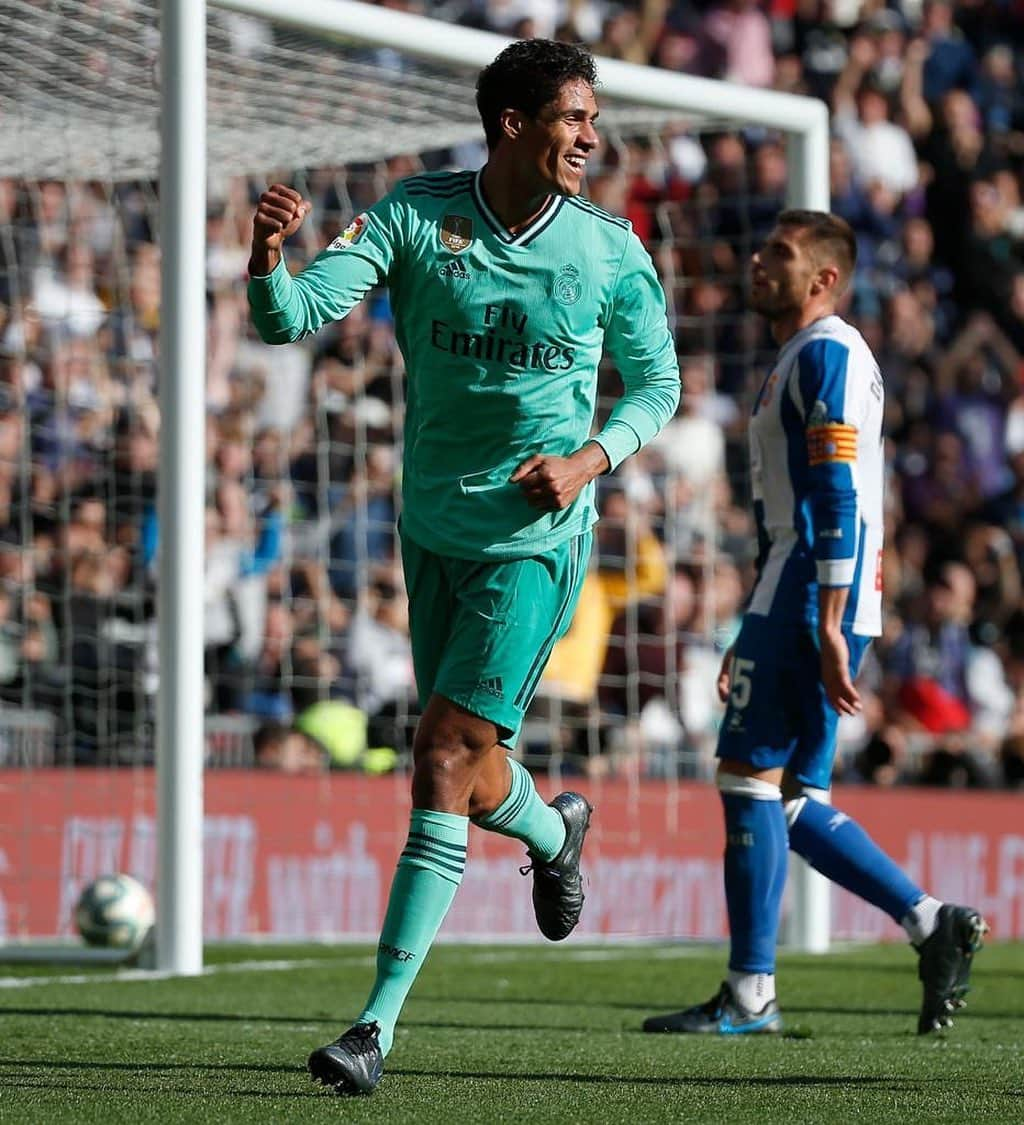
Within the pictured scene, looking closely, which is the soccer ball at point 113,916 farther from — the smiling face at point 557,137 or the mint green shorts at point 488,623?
the smiling face at point 557,137

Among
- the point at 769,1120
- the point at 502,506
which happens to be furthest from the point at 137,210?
the point at 769,1120

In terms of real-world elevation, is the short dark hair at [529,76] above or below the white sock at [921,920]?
above

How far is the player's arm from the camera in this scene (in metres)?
5.79

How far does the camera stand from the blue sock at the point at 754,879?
602 centimetres

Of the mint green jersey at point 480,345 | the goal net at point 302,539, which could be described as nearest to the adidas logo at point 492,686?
the mint green jersey at point 480,345

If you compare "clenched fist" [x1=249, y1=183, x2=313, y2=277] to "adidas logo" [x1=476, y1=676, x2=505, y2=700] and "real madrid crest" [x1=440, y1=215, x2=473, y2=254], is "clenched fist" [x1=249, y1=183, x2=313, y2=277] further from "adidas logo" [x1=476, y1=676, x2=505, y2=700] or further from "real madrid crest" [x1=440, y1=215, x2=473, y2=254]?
"adidas logo" [x1=476, y1=676, x2=505, y2=700]

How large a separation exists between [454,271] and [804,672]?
73.0 inches

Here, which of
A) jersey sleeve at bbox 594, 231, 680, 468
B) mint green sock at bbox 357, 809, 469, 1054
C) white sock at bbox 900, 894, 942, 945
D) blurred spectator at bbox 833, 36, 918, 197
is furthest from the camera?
blurred spectator at bbox 833, 36, 918, 197

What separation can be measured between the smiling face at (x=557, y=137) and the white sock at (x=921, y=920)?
7.80 feet

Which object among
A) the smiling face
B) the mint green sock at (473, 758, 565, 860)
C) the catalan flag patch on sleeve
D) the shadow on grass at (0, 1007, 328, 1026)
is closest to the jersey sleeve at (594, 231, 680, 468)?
the smiling face

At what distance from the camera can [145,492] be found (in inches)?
463

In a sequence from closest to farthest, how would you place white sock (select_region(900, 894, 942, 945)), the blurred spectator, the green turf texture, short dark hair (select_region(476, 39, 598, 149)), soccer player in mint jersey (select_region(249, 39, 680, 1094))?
the green turf texture
soccer player in mint jersey (select_region(249, 39, 680, 1094))
short dark hair (select_region(476, 39, 598, 149))
white sock (select_region(900, 894, 942, 945))
the blurred spectator

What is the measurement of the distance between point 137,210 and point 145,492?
1.93 meters

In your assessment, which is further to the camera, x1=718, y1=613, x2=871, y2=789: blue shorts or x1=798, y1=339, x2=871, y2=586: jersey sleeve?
x1=718, y1=613, x2=871, y2=789: blue shorts
